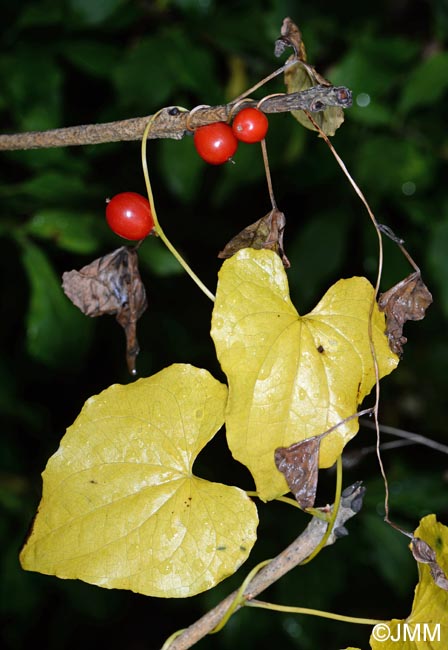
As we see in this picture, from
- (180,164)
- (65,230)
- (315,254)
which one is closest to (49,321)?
(65,230)

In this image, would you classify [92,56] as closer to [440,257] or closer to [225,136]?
[440,257]

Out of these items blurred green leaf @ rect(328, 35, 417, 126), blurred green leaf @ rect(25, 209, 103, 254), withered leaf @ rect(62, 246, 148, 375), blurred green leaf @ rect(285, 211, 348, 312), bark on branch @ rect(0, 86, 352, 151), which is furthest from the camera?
blurred green leaf @ rect(285, 211, 348, 312)

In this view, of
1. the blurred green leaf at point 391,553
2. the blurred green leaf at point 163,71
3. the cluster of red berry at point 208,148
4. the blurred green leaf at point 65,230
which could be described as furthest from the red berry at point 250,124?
the blurred green leaf at point 391,553

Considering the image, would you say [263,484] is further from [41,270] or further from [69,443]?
[41,270]

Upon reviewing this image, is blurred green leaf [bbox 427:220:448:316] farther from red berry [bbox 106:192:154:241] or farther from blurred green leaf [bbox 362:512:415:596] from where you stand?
red berry [bbox 106:192:154:241]

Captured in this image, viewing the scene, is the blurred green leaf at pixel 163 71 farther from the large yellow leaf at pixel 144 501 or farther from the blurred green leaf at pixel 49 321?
the large yellow leaf at pixel 144 501

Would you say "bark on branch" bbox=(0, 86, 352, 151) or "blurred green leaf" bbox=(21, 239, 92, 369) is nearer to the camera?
"bark on branch" bbox=(0, 86, 352, 151)

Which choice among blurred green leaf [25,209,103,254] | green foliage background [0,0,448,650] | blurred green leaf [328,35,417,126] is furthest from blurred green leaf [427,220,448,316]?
blurred green leaf [25,209,103,254]
